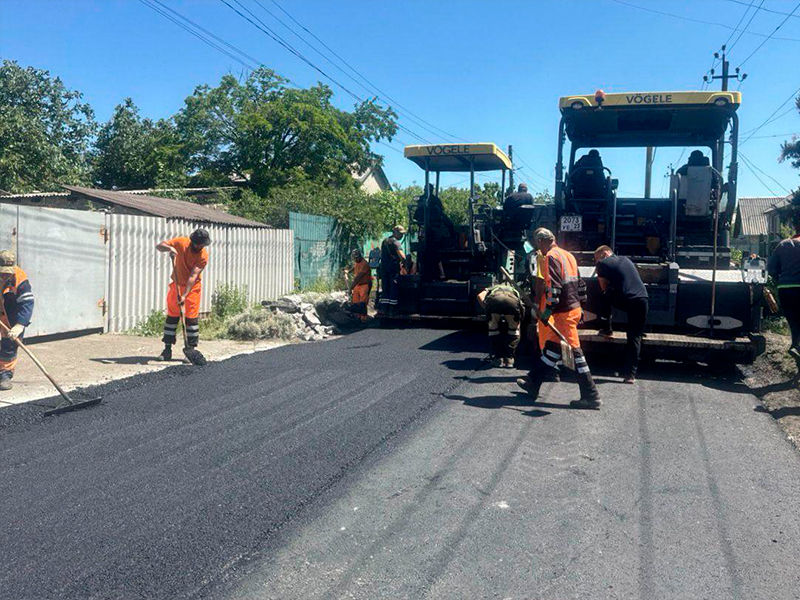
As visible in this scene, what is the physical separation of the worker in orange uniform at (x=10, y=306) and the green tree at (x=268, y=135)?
2408cm

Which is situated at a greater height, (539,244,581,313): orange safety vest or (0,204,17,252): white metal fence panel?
(0,204,17,252): white metal fence panel

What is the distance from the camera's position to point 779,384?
7949 mm

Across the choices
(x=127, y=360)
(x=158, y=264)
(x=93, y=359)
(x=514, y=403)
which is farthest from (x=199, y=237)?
(x=514, y=403)

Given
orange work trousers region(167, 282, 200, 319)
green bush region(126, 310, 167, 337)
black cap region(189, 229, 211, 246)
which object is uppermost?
black cap region(189, 229, 211, 246)

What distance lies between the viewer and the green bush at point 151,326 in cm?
1100

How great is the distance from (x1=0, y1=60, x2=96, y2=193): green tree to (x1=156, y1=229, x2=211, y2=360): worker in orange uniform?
18.3 m

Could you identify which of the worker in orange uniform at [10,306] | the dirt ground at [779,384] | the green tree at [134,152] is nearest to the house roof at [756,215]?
the green tree at [134,152]

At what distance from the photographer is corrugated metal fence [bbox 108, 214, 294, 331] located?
11.0 meters

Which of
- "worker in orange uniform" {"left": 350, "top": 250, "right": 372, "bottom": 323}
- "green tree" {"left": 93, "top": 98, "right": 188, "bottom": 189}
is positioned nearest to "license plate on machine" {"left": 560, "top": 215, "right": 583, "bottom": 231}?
"worker in orange uniform" {"left": 350, "top": 250, "right": 372, "bottom": 323}

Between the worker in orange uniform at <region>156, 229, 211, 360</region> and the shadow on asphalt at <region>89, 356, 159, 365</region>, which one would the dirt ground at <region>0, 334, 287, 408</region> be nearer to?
the shadow on asphalt at <region>89, 356, 159, 365</region>

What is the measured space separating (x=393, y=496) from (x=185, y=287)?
17.1 feet

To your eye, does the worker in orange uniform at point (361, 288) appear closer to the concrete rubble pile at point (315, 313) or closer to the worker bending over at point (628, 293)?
the concrete rubble pile at point (315, 313)

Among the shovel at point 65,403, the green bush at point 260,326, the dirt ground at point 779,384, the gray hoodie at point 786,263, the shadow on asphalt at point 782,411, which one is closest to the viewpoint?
the shovel at point 65,403

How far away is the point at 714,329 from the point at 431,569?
598 centimetres
